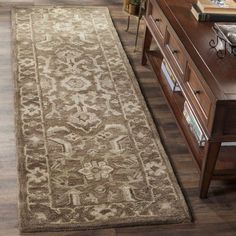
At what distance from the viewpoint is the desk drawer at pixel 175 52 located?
7.36 feet

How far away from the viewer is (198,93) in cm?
204

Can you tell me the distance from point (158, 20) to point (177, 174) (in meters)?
0.85

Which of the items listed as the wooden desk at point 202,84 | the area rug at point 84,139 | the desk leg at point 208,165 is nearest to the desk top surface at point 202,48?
the wooden desk at point 202,84

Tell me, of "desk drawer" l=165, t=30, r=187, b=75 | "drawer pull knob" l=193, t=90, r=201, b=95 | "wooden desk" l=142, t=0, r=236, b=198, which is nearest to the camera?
"wooden desk" l=142, t=0, r=236, b=198

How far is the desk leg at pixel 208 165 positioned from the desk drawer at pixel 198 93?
0.11 meters

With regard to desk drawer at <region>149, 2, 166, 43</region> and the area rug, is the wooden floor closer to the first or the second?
the area rug

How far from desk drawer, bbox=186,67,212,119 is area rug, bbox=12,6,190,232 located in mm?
333

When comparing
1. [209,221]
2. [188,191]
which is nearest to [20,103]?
[188,191]

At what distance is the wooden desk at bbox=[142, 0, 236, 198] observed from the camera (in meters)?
1.88

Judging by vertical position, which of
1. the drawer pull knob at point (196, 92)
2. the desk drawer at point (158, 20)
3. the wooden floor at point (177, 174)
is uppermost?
the drawer pull knob at point (196, 92)

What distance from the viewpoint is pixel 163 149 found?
231 cm

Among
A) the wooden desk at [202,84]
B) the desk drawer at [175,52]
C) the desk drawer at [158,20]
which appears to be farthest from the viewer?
the desk drawer at [158,20]

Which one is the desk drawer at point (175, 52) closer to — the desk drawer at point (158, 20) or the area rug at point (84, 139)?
the desk drawer at point (158, 20)

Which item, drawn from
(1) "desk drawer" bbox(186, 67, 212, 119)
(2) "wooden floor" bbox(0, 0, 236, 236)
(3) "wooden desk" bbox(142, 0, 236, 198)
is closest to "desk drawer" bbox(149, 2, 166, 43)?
(3) "wooden desk" bbox(142, 0, 236, 198)
